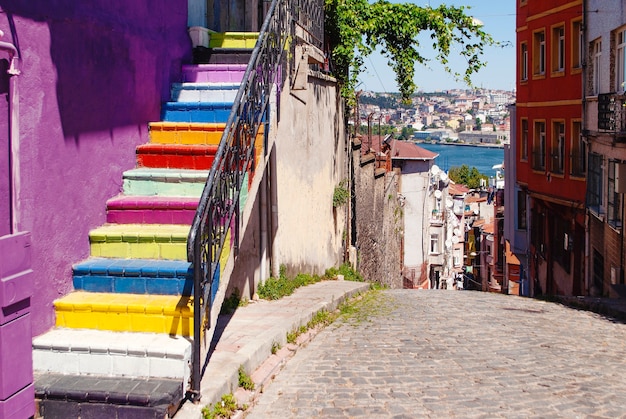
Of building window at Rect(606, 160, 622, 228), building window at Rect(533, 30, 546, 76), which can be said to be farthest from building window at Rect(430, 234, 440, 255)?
building window at Rect(606, 160, 622, 228)

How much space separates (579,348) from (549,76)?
55.3ft

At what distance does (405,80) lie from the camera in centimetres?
1730

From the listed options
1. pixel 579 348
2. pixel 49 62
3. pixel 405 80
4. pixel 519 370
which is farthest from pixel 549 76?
pixel 49 62

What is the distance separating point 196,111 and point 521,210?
76.2 feet

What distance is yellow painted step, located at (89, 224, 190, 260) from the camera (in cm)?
629

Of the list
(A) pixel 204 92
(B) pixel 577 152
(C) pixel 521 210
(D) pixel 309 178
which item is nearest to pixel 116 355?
(A) pixel 204 92

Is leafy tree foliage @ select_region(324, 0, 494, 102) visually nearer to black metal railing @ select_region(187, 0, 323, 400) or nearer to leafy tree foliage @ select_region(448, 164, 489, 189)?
black metal railing @ select_region(187, 0, 323, 400)

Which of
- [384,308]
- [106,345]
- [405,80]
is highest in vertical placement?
[405,80]

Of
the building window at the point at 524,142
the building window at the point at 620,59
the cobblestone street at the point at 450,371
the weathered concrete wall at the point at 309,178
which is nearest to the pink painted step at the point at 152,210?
the cobblestone street at the point at 450,371

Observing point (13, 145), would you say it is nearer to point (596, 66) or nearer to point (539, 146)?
point (596, 66)

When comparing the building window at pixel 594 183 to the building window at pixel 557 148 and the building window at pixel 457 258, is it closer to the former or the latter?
the building window at pixel 557 148

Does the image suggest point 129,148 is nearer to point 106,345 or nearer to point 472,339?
point 106,345

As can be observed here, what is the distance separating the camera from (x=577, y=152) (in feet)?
72.1

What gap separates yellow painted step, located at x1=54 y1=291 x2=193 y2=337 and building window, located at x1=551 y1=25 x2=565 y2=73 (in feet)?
66.1
